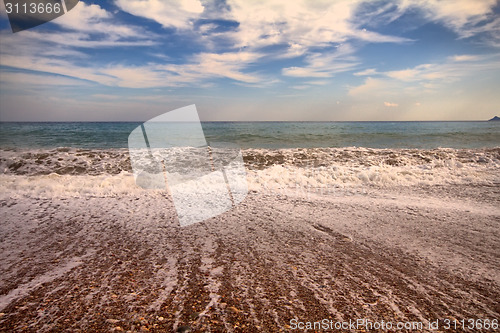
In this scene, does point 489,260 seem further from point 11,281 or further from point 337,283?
point 11,281

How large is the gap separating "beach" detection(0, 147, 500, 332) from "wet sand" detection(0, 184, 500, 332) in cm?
1

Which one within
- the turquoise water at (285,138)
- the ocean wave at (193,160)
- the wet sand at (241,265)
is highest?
the turquoise water at (285,138)

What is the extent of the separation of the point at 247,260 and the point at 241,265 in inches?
4.1

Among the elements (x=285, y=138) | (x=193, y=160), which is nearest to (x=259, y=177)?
(x=193, y=160)

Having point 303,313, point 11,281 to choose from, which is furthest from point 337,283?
point 11,281

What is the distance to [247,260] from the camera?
93.7 inches

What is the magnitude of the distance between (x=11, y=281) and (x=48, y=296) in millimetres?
449

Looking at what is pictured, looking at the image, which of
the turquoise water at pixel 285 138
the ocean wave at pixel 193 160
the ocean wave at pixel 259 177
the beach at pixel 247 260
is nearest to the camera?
the beach at pixel 247 260

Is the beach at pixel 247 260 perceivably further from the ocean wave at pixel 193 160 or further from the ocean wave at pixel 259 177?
the ocean wave at pixel 193 160

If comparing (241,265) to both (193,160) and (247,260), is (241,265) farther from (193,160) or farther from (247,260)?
(193,160)

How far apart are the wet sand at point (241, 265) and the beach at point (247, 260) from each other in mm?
11

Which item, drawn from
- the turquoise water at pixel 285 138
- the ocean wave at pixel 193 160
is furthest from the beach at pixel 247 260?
the turquoise water at pixel 285 138

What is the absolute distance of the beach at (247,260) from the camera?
5.48 ft

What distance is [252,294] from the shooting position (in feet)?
6.17
